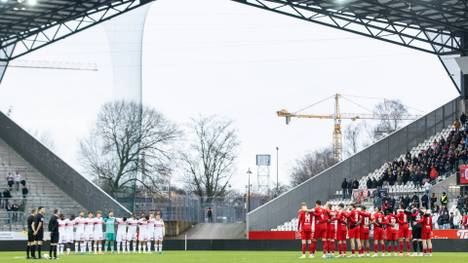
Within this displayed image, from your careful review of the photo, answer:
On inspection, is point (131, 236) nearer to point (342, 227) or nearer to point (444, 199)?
point (342, 227)

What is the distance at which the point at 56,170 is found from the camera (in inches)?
2520

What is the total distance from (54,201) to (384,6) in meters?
23.7

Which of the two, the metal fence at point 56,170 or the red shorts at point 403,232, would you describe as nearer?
A: the red shorts at point 403,232

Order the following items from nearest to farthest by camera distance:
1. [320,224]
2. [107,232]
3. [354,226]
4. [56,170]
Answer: [320,224]
[354,226]
[107,232]
[56,170]

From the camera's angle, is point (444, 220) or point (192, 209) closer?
point (444, 220)

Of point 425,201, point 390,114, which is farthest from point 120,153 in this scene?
point 390,114

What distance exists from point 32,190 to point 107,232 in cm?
1605

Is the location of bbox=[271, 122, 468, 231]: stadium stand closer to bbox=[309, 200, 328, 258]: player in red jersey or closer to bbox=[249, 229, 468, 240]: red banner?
bbox=[249, 229, 468, 240]: red banner

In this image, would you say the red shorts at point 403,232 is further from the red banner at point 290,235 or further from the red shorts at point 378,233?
the red banner at point 290,235

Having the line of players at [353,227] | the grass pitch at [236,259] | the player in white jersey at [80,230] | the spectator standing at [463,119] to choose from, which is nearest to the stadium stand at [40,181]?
the player in white jersey at [80,230]

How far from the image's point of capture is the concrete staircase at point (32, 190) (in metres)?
60.9

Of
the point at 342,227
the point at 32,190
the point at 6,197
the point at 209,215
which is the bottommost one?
the point at 342,227

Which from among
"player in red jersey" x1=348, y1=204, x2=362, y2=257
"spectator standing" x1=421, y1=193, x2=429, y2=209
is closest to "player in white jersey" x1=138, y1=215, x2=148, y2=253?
"player in red jersey" x1=348, y1=204, x2=362, y2=257

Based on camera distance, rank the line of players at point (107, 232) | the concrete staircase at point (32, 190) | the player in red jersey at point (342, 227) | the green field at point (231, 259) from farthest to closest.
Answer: the concrete staircase at point (32, 190) → the line of players at point (107, 232) → the player in red jersey at point (342, 227) → the green field at point (231, 259)
